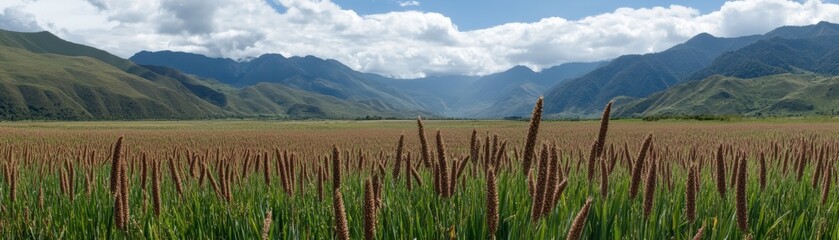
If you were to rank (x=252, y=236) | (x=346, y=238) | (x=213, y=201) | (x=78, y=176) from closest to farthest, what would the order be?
(x=346, y=238), (x=252, y=236), (x=213, y=201), (x=78, y=176)

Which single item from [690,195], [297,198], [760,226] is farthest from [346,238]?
[297,198]

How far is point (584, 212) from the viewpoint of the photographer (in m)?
2.14

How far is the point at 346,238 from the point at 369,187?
338 millimetres

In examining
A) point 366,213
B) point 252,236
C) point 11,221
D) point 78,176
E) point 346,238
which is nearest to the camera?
point 346,238

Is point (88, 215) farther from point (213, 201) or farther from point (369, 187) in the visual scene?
point (369, 187)

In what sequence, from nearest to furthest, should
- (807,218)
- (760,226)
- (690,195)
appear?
(690,195), (760,226), (807,218)

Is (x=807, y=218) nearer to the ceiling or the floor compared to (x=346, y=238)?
nearer to the floor

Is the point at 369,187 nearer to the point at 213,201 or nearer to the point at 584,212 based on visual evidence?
the point at 584,212

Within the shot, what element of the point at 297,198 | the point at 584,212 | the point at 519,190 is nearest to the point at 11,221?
the point at 297,198

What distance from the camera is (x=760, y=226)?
16.0 ft

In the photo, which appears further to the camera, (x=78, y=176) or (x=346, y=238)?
(x=78, y=176)

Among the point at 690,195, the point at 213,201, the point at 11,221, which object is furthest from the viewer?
the point at 213,201

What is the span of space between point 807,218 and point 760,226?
127 centimetres

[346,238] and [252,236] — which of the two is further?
[252,236]
